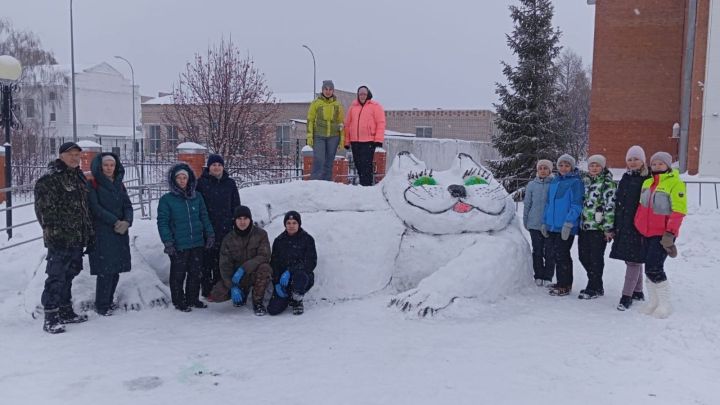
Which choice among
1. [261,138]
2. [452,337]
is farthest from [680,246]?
[261,138]

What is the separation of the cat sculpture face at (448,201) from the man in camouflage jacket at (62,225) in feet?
10.8

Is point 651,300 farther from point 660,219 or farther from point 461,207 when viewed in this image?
point 461,207

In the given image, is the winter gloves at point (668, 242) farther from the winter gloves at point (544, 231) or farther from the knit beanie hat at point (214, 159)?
the knit beanie hat at point (214, 159)

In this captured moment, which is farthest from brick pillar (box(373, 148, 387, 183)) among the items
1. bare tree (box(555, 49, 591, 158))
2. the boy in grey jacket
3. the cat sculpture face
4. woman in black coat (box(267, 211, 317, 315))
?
bare tree (box(555, 49, 591, 158))

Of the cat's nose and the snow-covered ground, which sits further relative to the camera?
the cat's nose

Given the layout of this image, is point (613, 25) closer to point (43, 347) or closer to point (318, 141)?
point (318, 141)

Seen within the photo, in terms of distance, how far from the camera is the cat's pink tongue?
21.8 feet

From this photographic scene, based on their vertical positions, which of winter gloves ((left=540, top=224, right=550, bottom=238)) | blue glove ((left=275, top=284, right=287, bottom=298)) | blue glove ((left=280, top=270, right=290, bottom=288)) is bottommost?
blue glove ((left=275, top=284, right=287, bottom=298))

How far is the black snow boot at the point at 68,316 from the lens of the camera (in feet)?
18.4

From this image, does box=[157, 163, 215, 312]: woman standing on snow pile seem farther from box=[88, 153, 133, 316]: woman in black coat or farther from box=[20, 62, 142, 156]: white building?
box=[20, 62, 142, 156]: white building

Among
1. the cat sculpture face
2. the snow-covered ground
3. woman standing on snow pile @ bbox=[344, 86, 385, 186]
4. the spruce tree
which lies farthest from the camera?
the spruce tree

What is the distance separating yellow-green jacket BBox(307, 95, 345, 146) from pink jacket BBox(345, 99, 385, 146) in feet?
0.82

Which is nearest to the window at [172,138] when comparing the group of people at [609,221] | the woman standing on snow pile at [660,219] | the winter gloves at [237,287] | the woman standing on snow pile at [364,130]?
the woman standing on snow pile at [364,130]

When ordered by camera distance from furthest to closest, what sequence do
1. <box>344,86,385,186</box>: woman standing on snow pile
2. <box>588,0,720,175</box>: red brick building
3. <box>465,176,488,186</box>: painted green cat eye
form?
<box>588,0,720,175</box>: red brick building < <box>344,86,385,186</box>: woman standing on snow pile < <box>465,176,488,186</box>: painted green cat eye
